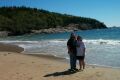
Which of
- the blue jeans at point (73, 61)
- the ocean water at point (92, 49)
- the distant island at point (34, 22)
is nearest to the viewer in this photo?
the blue jeans at point (73, 61)

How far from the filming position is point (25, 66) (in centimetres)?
1602

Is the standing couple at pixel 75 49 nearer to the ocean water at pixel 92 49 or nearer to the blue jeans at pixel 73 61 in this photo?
the blue jeans at pixel 73 61

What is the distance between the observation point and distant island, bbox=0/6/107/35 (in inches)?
5349

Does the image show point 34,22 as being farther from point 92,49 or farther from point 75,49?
point 75,49

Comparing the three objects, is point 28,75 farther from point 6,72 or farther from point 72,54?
point 72,54

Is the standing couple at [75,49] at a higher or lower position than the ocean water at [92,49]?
higher

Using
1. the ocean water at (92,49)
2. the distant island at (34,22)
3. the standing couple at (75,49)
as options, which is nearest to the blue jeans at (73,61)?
the standing couple at (75,49)

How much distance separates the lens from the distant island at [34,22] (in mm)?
135875

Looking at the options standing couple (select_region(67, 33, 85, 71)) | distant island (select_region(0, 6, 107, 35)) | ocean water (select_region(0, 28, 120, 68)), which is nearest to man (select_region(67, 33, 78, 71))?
standing couple (select_region(67, 33, 85, 71))

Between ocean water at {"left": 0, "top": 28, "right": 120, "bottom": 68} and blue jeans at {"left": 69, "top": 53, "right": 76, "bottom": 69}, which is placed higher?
blue jeans at {"left": 69, "top": 53, "right": 76, "bottom": 69}

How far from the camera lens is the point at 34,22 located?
491 feet

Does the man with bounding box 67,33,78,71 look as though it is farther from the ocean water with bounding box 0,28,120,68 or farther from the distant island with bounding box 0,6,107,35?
the distant island with bounding box 0,6,107,35

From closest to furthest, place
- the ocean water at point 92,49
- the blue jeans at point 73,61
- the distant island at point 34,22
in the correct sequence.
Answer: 1. the blue jeans at point 73,61
2. the ocean water at point 92,49
3. the distant island at point 34,22

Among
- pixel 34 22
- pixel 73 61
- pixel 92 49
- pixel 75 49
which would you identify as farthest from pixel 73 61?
pixel 34 22
